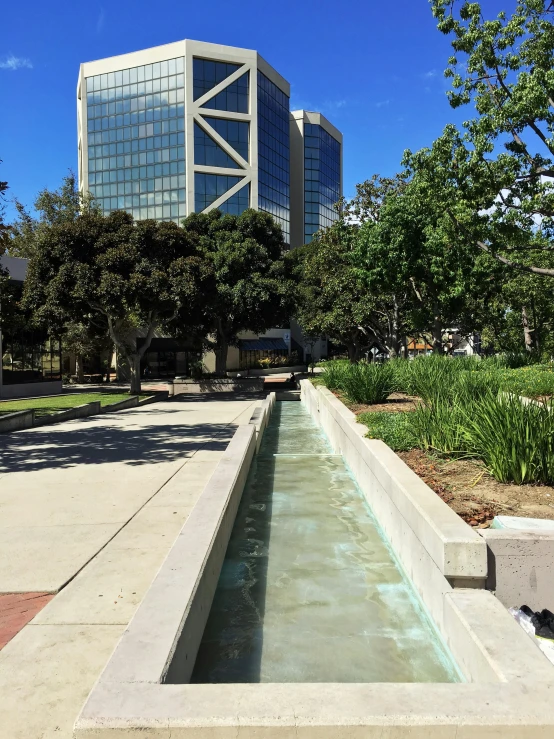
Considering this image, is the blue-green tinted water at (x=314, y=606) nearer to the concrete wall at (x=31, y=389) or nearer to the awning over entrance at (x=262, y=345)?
the concrete wall at (x=31, y=389)

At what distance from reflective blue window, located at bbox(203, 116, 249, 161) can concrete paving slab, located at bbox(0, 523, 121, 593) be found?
58937 mm

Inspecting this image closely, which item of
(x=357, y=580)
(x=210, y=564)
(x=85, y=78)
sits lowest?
(x=357, y=580)

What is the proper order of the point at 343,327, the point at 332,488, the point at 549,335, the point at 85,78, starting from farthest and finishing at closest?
1. the point at 85,78
2. the point at 549,335
3. the point at 343,327
4. the point at 332,488

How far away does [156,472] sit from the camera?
8.67 metres

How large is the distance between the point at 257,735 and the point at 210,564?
1.91 m

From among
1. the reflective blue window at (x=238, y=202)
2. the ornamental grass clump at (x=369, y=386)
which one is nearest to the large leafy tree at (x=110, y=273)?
the ornamental grass clump at (x=369, y=386)

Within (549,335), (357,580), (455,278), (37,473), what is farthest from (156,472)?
(549,335)

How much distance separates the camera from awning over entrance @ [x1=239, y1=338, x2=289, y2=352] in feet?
186

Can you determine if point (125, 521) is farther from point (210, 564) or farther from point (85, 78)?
point (85, 78)

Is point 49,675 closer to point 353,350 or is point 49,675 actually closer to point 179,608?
point 179,608

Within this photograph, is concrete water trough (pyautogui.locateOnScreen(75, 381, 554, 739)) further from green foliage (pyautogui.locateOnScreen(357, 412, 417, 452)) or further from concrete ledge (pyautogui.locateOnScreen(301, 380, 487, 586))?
green foliage (pyautogui.locateOnScreen(357, 412, 417, 452))

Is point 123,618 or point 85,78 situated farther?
point 85,78

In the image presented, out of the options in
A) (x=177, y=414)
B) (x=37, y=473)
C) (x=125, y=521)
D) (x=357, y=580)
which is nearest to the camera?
(x=357, y=580)

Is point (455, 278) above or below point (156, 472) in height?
above
